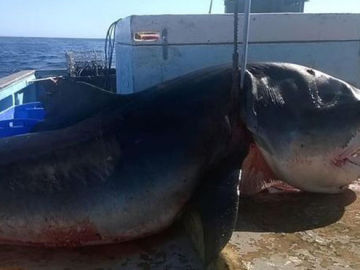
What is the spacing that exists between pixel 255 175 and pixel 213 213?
2.36 ft

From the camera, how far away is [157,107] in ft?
10.6

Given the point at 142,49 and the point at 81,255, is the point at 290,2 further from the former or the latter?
the point at 81,255

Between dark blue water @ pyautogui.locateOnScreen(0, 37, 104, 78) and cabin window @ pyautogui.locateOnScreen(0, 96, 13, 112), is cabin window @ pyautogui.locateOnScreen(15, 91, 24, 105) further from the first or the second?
dark blue water @ pyautogui.locateOnScreen(0, 37, 104, 78)

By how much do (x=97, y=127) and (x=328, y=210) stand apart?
1654 millimetres

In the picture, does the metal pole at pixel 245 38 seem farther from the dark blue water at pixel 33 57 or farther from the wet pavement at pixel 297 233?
the dark blue water at pixel 33 57

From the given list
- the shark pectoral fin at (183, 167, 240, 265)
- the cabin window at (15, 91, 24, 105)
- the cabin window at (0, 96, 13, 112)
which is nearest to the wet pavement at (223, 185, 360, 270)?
the shark pectoral fin at (183, 167, 240, 265)

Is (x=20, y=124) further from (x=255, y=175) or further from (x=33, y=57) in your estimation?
(x=33, y=57)

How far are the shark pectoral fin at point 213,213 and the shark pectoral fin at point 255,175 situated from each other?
14.6 inches

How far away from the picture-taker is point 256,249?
2742 millimetres

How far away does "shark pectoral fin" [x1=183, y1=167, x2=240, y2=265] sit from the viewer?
2646mm

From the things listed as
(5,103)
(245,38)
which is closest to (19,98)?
(5,103)

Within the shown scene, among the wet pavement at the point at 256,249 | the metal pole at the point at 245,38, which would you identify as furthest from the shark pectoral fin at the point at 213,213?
the metal pole at the point at 245,38

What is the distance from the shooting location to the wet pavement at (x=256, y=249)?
2.62m

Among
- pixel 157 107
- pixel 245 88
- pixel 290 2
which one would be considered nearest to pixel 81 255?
pixel 157 107
